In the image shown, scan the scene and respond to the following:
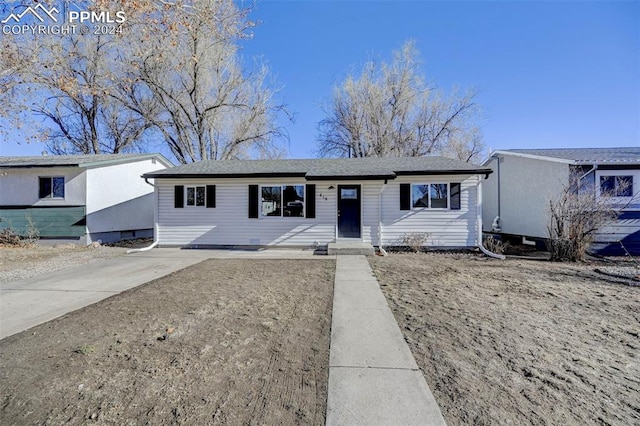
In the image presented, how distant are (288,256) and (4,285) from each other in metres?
6.48

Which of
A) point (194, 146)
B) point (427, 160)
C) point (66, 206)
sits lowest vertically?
point (66, 206)

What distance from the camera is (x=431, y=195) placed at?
10148mm

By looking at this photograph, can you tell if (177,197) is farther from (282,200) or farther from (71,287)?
(71,287)

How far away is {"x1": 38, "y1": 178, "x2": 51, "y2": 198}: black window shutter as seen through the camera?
1206 centimetres

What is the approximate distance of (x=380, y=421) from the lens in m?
1.97

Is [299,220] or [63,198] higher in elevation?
[63,198]

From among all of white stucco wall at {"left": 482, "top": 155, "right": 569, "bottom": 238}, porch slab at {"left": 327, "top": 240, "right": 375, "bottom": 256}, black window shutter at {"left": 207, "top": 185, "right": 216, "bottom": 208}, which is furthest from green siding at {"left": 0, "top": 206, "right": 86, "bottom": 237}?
white stucco wall at {"left": 482, "top": 155, "right": 569, "bottom": 238}

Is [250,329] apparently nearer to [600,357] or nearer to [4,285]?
[600,357]

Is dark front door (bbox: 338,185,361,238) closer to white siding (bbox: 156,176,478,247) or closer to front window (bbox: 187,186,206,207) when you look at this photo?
white siding (bbox: 156,176,478,247)

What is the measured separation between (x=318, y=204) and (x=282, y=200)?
1410 millimetres

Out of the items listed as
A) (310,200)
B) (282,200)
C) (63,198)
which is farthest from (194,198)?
(63,198)

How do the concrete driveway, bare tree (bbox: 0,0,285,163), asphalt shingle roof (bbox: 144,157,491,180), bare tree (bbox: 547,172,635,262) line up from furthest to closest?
1. bare tree (bbox: 0,0,285,163)
2. asphalt shingle roof (bbox: 144,157,491,180)
3. bare tree (bbox: 547,172,635,262)
4. the concrete driveway

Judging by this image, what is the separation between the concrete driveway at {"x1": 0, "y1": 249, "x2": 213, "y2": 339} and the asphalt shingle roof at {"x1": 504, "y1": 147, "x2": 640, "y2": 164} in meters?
13.6

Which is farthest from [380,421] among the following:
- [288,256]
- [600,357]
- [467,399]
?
[288,256]
